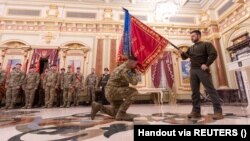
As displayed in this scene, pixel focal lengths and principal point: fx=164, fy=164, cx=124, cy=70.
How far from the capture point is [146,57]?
3369 mm

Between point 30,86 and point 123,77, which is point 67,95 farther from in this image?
point 123,77

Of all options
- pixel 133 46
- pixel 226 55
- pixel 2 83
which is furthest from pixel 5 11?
pixel 226 55

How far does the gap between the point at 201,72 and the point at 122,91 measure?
1.11 m

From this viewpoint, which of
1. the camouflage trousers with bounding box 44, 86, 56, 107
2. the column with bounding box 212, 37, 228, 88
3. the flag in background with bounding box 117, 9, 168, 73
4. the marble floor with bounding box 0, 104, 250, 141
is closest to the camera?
the marble floor with bounding box 0, 104, 250, 141

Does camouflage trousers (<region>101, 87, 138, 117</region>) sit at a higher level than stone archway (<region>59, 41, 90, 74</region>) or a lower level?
lower

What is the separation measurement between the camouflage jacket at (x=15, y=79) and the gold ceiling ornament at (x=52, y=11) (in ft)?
9.92

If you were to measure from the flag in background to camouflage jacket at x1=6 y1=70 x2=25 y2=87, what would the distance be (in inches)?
143

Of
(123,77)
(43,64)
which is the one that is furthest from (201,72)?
(43,64)

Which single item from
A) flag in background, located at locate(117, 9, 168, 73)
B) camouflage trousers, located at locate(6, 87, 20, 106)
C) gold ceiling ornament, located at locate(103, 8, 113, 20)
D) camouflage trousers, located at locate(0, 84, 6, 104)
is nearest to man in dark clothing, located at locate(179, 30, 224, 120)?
flag in background, located at locate(117, 9, 168, 73)

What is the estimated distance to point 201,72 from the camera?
2.23 m

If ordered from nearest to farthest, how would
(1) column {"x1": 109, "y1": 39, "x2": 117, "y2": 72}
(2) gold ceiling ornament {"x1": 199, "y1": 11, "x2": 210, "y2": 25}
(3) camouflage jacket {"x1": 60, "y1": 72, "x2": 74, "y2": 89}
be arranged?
(3) camouflage jacket {"x1": 60, "y1": 72, "x2": 74, "y2": 89} < (1) column {"x1": 109, "y1": 39, "x2": 117, "y2": 72} < (2) gold ceiling ornament {"x1": 199, "y1": 11, "x2": 210, "y2": 25}

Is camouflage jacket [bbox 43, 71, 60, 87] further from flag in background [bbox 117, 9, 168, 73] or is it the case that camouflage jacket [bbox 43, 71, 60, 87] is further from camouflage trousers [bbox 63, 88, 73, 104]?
flag in background [bbox 117, 9, 168, 73]

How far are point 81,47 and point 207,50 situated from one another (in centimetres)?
563

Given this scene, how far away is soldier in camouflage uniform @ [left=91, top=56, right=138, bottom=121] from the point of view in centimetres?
218
